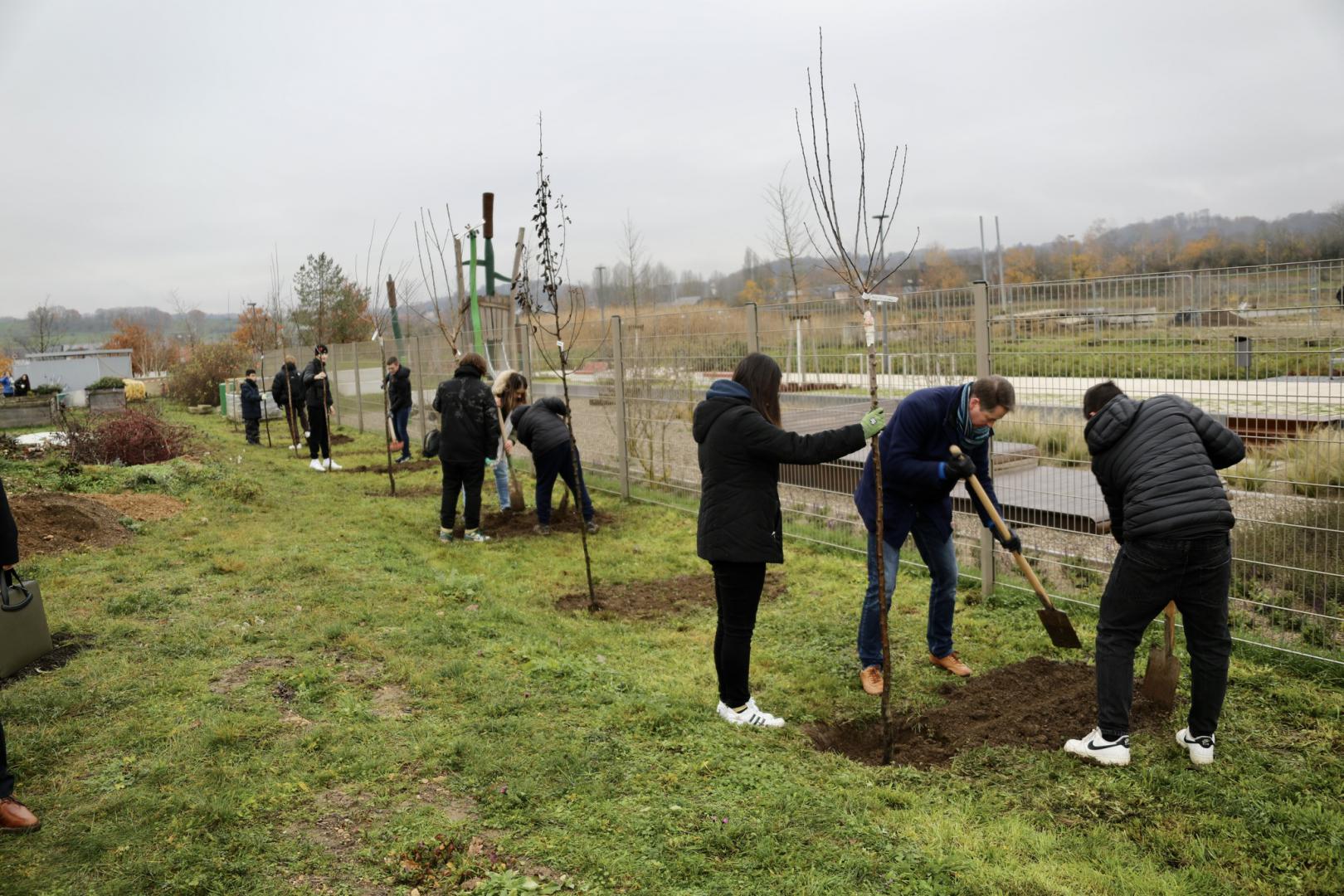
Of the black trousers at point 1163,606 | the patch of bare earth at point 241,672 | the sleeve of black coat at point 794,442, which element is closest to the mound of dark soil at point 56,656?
the patch of bare earth at point 241,672

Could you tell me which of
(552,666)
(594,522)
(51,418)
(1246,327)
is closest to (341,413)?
(51,418)

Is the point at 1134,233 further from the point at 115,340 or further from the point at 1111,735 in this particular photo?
the point at 115,340

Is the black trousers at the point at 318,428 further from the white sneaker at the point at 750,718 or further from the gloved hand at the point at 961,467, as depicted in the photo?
the gloved hand at the point at 961,467

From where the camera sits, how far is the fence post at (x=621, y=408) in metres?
10.2

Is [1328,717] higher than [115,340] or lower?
lower

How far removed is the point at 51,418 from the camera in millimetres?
21797

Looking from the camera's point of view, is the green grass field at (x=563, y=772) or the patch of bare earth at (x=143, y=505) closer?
the green grass field at (x=563, y=772)

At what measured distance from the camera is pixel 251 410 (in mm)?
17969

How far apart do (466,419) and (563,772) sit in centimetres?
532

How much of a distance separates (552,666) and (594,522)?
4.42m

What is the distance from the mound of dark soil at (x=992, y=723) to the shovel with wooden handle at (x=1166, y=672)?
0.21ft

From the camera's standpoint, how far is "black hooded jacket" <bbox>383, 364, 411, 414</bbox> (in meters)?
14.2

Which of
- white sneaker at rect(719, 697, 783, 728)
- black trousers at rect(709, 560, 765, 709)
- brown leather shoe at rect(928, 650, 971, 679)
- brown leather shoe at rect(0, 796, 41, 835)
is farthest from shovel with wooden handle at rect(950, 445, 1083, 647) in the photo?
brown leather shoe at rect(0, 796, 41, 835)

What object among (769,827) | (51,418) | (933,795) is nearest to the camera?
(769,827)
